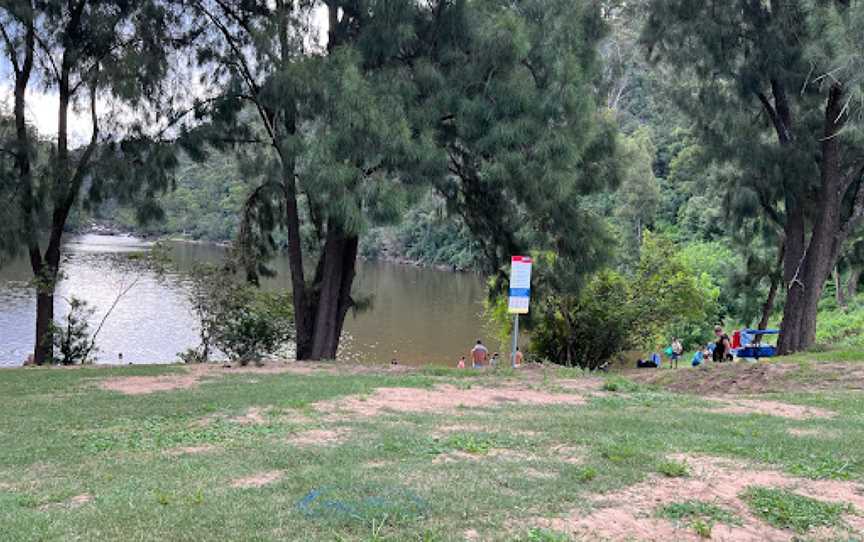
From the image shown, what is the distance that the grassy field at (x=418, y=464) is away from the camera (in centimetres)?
402

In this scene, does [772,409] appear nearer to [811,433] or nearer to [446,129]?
[811,433]

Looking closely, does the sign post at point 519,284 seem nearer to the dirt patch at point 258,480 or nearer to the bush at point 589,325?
the dirt patch at point 258,480

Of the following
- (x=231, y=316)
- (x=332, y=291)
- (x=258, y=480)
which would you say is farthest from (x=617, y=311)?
(x=258, y=480)

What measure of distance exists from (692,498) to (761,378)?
7.12 meters

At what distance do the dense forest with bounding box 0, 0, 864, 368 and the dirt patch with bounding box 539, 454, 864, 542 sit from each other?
661cm

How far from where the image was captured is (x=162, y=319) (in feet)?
88.4

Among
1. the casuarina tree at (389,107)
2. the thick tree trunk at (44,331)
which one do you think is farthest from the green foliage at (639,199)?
the thick tree trunk at (44,331)

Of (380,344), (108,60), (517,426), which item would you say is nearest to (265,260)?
(108,60)

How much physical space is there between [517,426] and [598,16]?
9.34 m

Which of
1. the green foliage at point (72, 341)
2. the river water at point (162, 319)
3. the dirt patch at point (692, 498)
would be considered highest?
the dirt patch at point (692, 498)

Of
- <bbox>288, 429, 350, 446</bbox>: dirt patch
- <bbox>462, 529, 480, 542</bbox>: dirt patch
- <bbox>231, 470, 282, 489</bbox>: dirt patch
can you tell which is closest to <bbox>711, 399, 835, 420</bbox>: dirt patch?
<bbox>288, 429, 350, 446</bbox>: dirt patch

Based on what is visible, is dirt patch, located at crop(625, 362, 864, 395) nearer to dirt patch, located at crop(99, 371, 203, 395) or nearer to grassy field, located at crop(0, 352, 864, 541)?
grassy field, located at crop(0, 352, 864, 541)

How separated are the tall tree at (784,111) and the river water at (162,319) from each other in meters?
8.41

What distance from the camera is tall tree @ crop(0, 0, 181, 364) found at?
1255 cm
